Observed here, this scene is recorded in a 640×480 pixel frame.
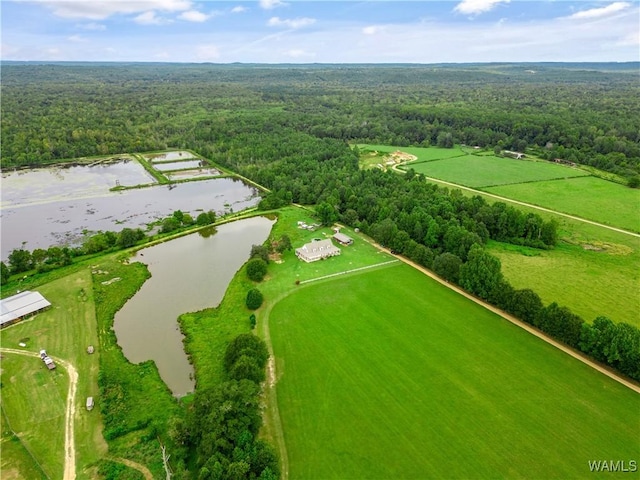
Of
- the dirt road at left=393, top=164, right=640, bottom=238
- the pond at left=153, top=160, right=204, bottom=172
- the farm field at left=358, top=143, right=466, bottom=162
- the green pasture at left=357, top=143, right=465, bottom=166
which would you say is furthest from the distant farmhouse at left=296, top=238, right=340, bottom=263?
the pond at left=153, top=160, right=204, bottom=172

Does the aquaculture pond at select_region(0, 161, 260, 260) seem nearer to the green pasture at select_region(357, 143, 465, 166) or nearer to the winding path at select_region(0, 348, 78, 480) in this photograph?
the winding path at select_region(0, 348, 78, 480)

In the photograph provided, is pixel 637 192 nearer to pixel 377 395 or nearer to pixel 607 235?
pixel 607 235

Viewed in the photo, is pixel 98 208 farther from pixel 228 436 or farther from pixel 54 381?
pixel 228 436

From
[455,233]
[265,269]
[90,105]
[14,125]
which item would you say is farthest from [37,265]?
[90,105]

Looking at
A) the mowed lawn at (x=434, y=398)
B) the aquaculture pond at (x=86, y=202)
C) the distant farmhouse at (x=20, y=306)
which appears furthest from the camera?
the aquaculture pond at (x=86, y=202)

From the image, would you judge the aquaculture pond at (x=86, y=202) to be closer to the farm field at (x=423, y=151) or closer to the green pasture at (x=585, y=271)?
the farm field at (x=423, y=151)

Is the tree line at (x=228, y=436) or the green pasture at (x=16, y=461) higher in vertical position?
the tree line at (x=228, y=436)

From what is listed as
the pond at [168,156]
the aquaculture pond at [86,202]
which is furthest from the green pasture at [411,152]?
the pond at [168,156]
